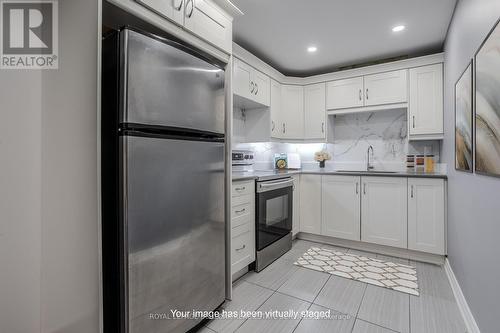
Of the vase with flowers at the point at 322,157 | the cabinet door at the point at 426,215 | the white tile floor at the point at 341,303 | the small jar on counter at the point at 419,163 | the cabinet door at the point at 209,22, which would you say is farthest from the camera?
the vase with flowers at the point at 322,157

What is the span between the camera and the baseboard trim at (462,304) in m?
1.54

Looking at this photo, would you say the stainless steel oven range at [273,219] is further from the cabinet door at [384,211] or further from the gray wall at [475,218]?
the gray wall at [475,218]

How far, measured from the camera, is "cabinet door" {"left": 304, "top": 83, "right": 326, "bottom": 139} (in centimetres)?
354

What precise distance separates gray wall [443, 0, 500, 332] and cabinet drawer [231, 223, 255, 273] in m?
1.62

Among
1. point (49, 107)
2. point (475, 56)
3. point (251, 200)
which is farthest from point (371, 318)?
point (49, 107)

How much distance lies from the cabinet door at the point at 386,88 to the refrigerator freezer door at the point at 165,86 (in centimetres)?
237

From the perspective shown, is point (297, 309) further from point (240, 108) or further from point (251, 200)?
point (240, 108)

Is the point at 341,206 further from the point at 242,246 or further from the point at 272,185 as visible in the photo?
the point at 242,246

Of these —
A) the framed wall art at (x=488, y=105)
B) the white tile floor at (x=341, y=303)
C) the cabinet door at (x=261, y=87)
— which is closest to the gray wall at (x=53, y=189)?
the white tile floor at (x=341, y=303)

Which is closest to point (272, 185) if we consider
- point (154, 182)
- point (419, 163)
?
point (154, 182)

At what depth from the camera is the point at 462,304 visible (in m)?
1.78

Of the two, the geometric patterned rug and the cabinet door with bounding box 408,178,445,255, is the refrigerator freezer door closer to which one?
the geometric patterned rug

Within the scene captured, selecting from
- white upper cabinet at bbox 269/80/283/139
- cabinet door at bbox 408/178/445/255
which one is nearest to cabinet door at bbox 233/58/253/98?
white upper cabinet at bbox 269/80/283/139

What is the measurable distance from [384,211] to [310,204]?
880mm
